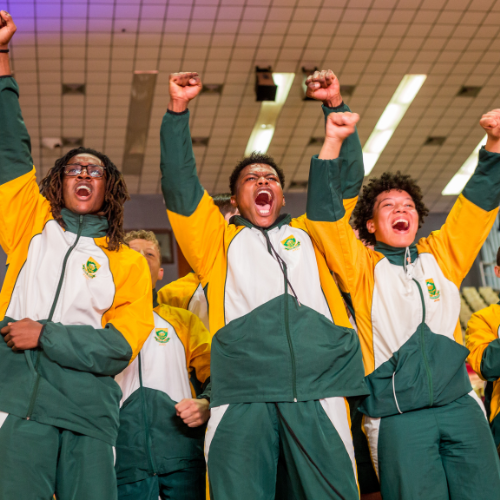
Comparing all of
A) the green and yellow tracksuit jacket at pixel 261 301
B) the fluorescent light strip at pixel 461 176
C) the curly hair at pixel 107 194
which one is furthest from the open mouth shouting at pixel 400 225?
the fluorescent light strip at pixel 461 176

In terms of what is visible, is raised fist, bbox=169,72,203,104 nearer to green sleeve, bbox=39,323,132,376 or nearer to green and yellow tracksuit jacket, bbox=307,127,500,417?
green and yellow tracksuit jacket, bbox=307,127,500,417

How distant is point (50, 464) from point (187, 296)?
1400mm

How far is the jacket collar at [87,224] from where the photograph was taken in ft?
7.48

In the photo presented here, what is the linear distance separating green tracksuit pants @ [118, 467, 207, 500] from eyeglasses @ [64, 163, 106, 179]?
1272 mm

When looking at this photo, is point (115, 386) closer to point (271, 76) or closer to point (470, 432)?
point (470, 432)

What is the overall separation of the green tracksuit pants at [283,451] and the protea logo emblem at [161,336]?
77cm

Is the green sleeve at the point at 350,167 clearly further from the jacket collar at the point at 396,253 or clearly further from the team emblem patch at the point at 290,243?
the jacket collar at the point at 396,253

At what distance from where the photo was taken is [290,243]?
228 cm

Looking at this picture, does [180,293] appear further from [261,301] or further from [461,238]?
[461,238]

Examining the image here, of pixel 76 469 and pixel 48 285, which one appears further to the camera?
pixel 48 285

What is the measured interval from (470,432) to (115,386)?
4.22 ft

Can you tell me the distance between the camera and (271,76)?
281 inches

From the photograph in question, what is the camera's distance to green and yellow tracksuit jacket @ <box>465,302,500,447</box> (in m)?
2.84

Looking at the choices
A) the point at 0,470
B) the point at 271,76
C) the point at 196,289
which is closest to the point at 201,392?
the point at 196,289
